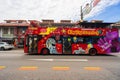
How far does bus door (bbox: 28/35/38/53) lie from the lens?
23.2 m

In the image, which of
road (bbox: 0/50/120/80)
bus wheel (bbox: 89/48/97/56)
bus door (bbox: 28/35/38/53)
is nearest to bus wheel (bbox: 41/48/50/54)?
bus door (bbox: 28/35/38/53)

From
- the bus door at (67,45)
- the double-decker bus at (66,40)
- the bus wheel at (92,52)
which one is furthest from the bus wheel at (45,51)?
the bus wheel at (92,52)

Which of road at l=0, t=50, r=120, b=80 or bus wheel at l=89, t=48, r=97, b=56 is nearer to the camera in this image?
road at l=0, t=50, r=120, b=80

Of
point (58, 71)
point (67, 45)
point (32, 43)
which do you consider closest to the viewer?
point (58, 71)

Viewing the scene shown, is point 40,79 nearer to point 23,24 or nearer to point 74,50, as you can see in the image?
point 74,50

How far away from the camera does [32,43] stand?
2327 cm

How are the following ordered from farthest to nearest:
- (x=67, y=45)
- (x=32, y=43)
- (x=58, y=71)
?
(x=67, y=45) → (x=32, y=43) → (x=58, y=71)

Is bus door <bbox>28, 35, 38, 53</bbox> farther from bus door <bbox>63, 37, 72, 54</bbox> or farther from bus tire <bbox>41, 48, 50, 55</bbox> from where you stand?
bus door <bbox>63, 37, 72, 54</bbox>

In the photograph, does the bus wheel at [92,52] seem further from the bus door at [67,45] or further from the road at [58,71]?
the road at [58,71]

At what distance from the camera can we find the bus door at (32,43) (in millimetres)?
23172

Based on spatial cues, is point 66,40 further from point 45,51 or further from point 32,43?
point 32,43

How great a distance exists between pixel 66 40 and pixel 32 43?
3523mm

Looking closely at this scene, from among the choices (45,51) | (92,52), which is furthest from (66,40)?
(92,52)

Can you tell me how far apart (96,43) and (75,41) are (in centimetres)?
220
